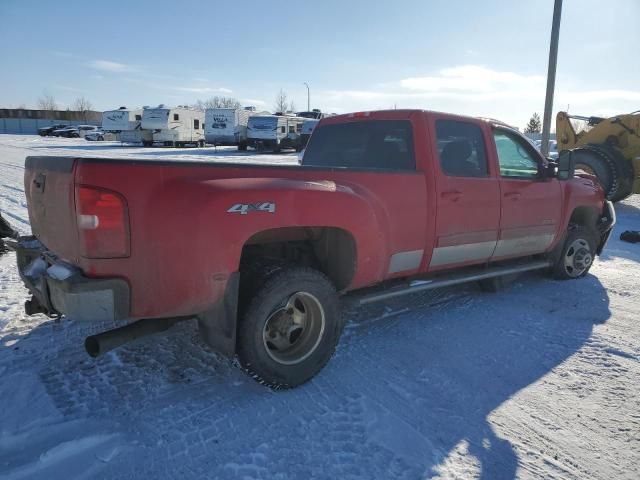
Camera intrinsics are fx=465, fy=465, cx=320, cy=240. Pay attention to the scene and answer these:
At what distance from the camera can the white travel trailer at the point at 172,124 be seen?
32750mm

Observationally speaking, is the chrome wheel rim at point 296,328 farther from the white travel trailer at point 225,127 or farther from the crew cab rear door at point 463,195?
the white travel trailer at point 225,127

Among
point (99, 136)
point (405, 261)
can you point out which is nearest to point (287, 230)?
point (405, 261)

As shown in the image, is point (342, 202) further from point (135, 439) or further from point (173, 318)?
point (135, 439)

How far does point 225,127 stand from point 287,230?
3002 centimetres

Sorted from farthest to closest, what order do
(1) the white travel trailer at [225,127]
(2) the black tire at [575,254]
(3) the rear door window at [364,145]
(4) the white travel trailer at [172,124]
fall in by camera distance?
(4) the white travel trailer at [172,124] → (1) the white travel trailer at [225,127] → (2) the black tire at [575,254] → (3) the rear door window at [364,145]

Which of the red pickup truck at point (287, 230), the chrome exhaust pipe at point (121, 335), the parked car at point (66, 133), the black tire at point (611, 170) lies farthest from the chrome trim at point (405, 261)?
the parked car at point (66, 133)

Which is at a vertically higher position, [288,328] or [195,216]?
[195,216]

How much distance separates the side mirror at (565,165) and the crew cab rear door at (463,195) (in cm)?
101

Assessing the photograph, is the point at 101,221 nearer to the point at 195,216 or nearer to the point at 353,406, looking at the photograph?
the point at 195,216

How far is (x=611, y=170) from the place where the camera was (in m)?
11.1

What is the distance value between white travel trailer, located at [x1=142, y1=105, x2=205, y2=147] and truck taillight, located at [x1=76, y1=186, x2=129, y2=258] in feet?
107

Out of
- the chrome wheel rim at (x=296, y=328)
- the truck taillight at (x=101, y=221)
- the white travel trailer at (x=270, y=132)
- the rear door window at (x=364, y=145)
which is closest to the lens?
the truck taillight at (x=101, y=221)

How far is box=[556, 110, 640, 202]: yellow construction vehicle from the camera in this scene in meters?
11.1

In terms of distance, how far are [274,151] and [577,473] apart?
29370 millimetres
